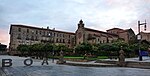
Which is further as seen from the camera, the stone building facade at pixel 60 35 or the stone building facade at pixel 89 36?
the stone building facade at pixel 60 35

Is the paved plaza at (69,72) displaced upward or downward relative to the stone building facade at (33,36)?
downward

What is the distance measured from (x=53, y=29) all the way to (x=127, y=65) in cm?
8494

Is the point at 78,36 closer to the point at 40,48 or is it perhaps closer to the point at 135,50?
the point at 40,48

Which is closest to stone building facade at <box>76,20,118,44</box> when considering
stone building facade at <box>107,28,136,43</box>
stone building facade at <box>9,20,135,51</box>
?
stone building facade at <box>9,20,135,51</box>

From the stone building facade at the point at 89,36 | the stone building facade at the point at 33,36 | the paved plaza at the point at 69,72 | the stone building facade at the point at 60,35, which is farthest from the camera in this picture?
the stone building facade at the point at 33,36

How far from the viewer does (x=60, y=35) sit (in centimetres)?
10825

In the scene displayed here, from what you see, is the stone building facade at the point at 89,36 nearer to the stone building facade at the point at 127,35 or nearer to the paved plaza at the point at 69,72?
the stone building facade at the point at 127,35

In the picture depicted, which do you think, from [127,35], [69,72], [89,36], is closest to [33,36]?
[89,36]

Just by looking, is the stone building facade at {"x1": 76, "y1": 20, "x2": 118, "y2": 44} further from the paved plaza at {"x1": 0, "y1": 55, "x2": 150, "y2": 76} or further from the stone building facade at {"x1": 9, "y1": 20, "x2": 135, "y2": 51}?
the paved plaza at {"x1": 0, "y1": 55, "x2": 150, "y2": 76}

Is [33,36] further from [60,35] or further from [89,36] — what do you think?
[89,36]

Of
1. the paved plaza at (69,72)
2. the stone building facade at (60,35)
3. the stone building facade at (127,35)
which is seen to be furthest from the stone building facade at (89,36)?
the paved plaza at (69,72)

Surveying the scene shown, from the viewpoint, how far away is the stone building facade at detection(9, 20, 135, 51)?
9019 centimetres

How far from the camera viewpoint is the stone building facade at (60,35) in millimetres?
90188

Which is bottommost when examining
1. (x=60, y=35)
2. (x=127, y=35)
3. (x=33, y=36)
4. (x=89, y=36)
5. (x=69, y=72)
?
(x=69, y=72)
